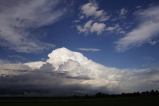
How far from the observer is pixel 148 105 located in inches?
4899

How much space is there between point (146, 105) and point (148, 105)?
40.0 inches

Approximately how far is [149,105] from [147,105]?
1059mm

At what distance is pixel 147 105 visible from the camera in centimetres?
12444

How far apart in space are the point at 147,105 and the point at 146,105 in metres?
0.51

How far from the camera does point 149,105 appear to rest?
409 feet

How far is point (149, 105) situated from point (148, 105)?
0.56m

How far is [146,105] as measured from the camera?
12444 centimetres

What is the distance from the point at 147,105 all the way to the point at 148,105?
51 cm

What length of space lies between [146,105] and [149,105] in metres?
1.56
